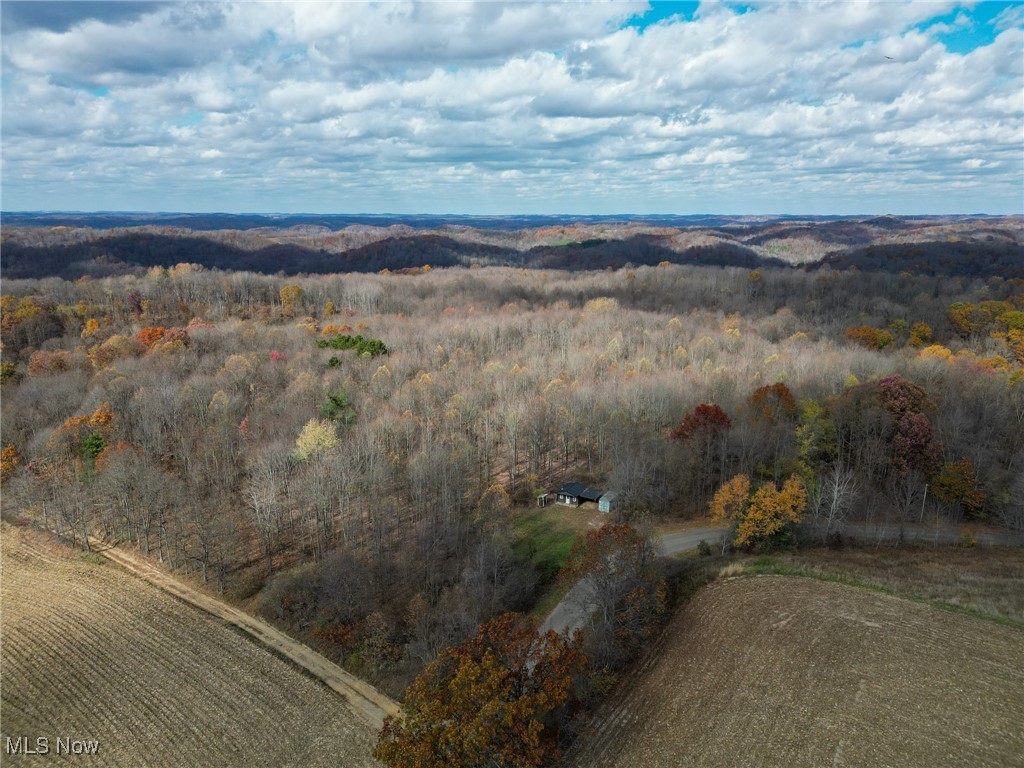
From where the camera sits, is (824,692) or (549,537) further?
(549,537)

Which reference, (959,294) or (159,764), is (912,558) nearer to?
(159,764)

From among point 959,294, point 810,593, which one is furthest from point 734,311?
point 810,593

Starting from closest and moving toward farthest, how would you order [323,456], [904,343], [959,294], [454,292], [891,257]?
[323,456] < [904,343] < [959,294] < [454,292] < [891,257]

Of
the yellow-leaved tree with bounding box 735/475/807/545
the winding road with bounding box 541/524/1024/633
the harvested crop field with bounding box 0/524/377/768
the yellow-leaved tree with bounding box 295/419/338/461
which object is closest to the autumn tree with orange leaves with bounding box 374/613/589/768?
the harvested crop field with bounding box 0/524/377/768

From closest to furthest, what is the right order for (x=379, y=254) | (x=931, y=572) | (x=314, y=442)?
(x=931, y=572) < (x=314, y=442) < (x=379, y=254)

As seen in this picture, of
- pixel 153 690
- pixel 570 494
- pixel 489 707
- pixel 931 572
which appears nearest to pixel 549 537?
pixel 570 494

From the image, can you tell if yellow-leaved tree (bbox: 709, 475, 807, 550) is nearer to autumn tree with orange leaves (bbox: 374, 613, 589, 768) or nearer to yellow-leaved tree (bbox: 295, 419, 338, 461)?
autumn tree with orange leaves (bbox: 374, 613, 589, 768)

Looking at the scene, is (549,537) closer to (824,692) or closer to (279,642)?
(279,642)
